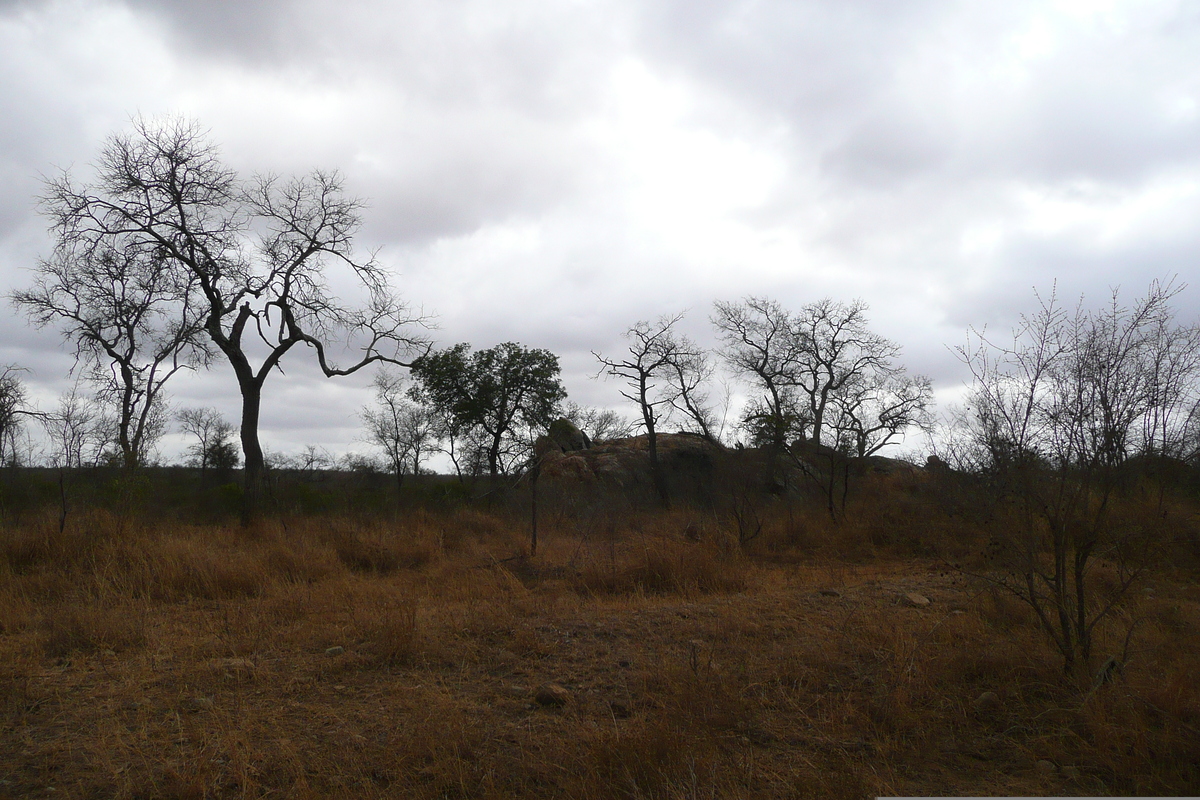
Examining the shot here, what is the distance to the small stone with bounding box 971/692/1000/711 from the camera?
4324mm

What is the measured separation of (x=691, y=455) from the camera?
25641 mm

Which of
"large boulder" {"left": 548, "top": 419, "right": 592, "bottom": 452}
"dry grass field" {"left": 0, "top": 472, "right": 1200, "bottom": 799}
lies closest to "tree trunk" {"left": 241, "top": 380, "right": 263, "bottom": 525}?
"dry grass field" {"left": 0, "top": 472, "right": 1200, "bottom": 799}

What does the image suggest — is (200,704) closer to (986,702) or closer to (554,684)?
(554,684)

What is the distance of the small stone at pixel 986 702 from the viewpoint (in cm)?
432

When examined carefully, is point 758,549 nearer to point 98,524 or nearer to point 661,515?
point 661,515

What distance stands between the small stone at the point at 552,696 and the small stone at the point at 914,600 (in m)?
4.64

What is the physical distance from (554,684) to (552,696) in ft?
1.24

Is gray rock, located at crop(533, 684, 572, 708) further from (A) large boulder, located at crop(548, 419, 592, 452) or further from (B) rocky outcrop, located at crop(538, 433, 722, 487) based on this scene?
(A) large boulder, located at crop(548, 419, 592, 452)

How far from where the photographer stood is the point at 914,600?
24.5ft

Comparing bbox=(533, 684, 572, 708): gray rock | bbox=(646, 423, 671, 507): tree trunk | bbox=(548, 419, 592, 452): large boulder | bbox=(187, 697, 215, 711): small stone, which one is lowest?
bbox=(533, 684, 572, 708): gray rock

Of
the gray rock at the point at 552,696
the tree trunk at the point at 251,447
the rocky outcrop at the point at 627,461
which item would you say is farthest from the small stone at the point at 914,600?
the rocky outcrop at the point at 627,461

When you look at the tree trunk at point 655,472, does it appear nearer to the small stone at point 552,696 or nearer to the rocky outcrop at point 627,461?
the rocky outcrop at point 627,461

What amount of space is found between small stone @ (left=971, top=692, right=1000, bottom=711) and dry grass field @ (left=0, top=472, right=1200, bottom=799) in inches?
1.9

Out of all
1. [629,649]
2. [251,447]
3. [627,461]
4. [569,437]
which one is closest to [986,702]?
[629,649]
